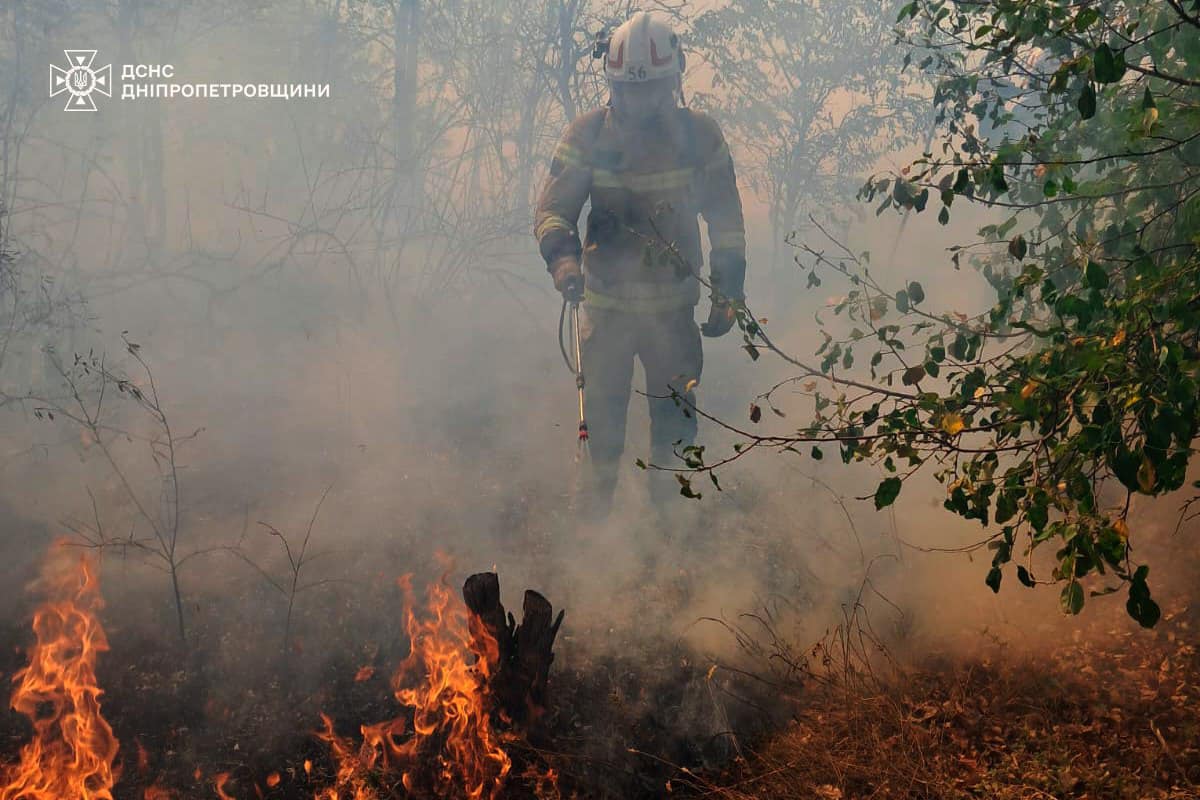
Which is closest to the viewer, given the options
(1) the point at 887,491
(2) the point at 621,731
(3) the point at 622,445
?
(1) the point at 887,491

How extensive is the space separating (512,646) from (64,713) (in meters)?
2.19

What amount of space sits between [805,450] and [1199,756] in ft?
12.8

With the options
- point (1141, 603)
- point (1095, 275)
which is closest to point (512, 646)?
point (1141, 603)

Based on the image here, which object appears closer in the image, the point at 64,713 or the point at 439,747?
the point at 439,747

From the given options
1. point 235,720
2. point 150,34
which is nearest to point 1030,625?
point 235,720

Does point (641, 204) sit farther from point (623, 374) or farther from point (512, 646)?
point (512, 646)

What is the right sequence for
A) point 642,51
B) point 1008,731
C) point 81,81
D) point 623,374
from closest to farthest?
1. point 1008,731
2. point 642,51
3. point 623,374
4. point 81,81

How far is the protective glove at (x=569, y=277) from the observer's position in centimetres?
514

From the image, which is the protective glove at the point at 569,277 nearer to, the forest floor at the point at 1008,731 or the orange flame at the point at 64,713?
the forest floor at the point at 1008,731

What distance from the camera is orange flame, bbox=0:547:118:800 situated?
356cm

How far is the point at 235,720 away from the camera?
4035mm

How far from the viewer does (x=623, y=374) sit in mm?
5613

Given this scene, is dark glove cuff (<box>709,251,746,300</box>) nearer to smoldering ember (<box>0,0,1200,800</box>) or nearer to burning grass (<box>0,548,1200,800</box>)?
smoldering ember (<box>0,0,1200,800</box>)

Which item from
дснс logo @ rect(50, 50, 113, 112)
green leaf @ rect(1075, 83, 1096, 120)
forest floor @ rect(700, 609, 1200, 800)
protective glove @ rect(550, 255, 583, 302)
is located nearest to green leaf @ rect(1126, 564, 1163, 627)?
green leaf @ rect(1075, 83, 1096, 120)
